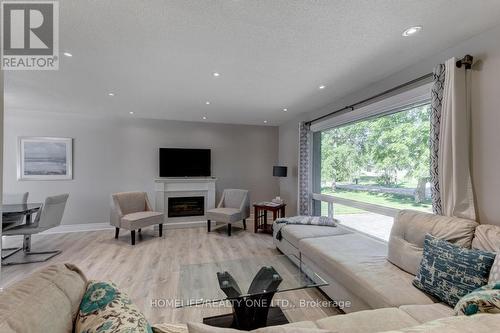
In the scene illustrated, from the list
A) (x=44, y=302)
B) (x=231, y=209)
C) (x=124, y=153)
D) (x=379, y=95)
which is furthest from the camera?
(x=124, y=153)

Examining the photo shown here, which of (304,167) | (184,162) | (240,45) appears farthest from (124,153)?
(240,45)

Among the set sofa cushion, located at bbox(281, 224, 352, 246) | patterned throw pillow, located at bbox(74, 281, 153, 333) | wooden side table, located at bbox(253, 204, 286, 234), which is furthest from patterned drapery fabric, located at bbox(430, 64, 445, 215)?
wooden side table, located at bbox(253, 204, 286, 234)

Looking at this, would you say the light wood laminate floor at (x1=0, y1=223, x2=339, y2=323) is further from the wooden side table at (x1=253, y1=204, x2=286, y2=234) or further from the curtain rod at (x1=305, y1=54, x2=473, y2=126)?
the curtain rod at (x1=305, y1=54, x2=473, y2=126)

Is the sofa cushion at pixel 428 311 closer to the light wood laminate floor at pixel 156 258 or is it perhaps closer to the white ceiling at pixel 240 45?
the light wood laminate floor at pixel 156 258

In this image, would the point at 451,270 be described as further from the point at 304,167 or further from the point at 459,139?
the point at 304,167

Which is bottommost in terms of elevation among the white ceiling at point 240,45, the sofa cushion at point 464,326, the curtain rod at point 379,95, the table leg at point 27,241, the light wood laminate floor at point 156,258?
the light wood laminate floor at point 156,258

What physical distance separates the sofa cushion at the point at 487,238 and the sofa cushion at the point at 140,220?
13.8ft

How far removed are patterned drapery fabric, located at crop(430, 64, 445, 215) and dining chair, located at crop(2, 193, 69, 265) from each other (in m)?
4.78

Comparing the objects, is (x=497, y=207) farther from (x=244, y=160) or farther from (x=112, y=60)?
(x=244, y=160)

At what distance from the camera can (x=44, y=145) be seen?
14.2 ft

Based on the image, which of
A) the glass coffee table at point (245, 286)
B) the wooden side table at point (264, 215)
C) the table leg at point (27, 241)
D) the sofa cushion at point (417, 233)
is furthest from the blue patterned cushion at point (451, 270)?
the table leg at point (27, 241)

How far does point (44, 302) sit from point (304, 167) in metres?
3.94

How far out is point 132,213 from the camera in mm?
4195

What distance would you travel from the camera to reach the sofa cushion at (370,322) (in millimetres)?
1204
